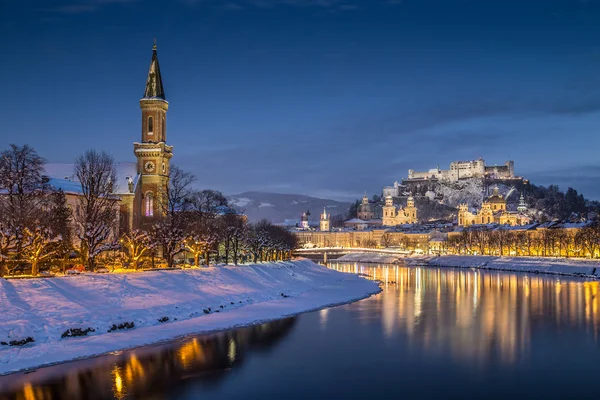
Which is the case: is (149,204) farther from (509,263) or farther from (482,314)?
(509,263)

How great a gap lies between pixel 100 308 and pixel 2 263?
7.18 meters

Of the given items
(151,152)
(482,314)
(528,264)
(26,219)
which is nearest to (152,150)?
(151,152)

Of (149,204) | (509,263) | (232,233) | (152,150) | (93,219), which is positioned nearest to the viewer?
(93,219)

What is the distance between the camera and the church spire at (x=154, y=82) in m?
70.5

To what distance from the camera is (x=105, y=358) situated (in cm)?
2438

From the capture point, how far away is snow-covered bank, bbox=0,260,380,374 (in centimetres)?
2534

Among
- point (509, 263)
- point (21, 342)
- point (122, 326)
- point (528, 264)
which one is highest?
point (21, 342)

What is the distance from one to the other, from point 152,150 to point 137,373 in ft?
164

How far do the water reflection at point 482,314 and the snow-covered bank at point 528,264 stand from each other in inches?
639

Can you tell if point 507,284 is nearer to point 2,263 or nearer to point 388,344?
point 388,344

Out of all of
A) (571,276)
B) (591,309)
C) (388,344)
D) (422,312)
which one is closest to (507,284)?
(571,276)

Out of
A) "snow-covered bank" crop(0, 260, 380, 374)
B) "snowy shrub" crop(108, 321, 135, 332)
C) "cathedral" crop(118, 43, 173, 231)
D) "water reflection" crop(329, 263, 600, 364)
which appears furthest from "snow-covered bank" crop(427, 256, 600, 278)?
"snowy shrub" crop(108, 321, 135, 332)

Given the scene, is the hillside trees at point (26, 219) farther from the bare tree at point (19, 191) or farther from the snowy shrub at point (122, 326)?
the snowy shrub at point (122, 326)

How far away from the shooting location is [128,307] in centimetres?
3225
